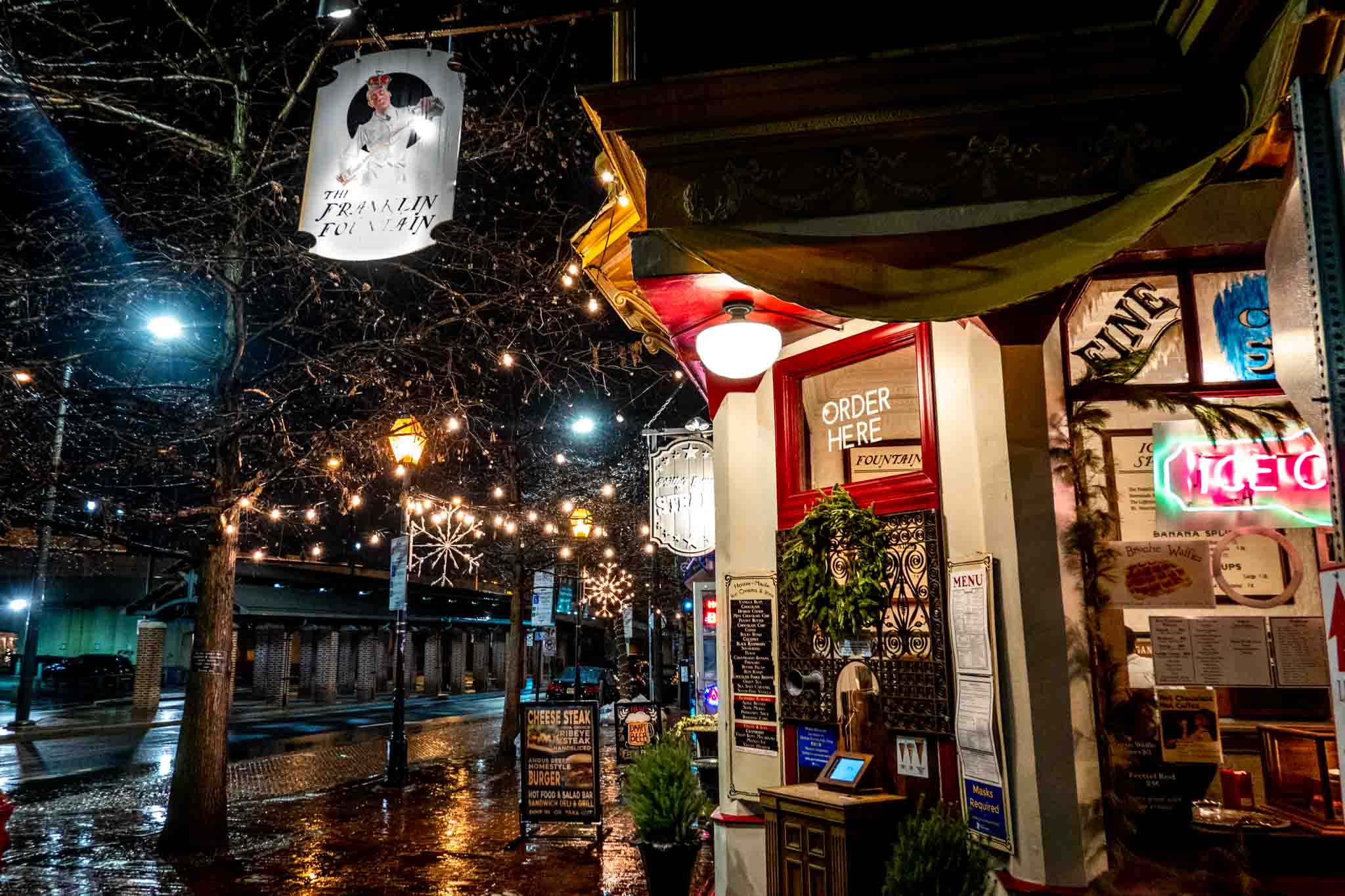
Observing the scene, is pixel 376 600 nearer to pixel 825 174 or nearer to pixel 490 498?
pixel 490 498

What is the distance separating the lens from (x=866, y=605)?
19.3 feet

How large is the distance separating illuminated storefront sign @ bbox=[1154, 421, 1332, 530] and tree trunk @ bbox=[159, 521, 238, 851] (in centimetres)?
1046

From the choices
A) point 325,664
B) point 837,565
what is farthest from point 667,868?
point 325,664

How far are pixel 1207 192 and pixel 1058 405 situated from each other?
148 cm

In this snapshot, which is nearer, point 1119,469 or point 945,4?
point 945,4

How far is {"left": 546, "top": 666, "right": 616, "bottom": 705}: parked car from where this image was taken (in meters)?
27.5

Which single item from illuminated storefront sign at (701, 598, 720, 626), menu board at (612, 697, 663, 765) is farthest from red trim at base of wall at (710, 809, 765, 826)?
illuminated storefront sign at (701, 598, 720, 626)

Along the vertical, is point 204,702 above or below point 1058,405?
below

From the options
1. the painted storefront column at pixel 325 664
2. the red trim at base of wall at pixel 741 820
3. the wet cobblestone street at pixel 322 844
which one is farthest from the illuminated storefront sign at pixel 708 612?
the painted storefront column at pixel 325 664

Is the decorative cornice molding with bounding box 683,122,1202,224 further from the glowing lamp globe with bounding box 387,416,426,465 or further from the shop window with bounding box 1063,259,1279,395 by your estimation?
the glowing lamp globe with bounding box 387,416,426,465

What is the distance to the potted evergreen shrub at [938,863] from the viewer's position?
15.6ft

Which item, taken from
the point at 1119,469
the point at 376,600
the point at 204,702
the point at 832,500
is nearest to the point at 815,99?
the point at 832,500

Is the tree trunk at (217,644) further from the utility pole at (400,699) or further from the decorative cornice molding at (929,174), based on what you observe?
the decorative cornice molding at (929,174)

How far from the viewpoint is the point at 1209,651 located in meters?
6.24
